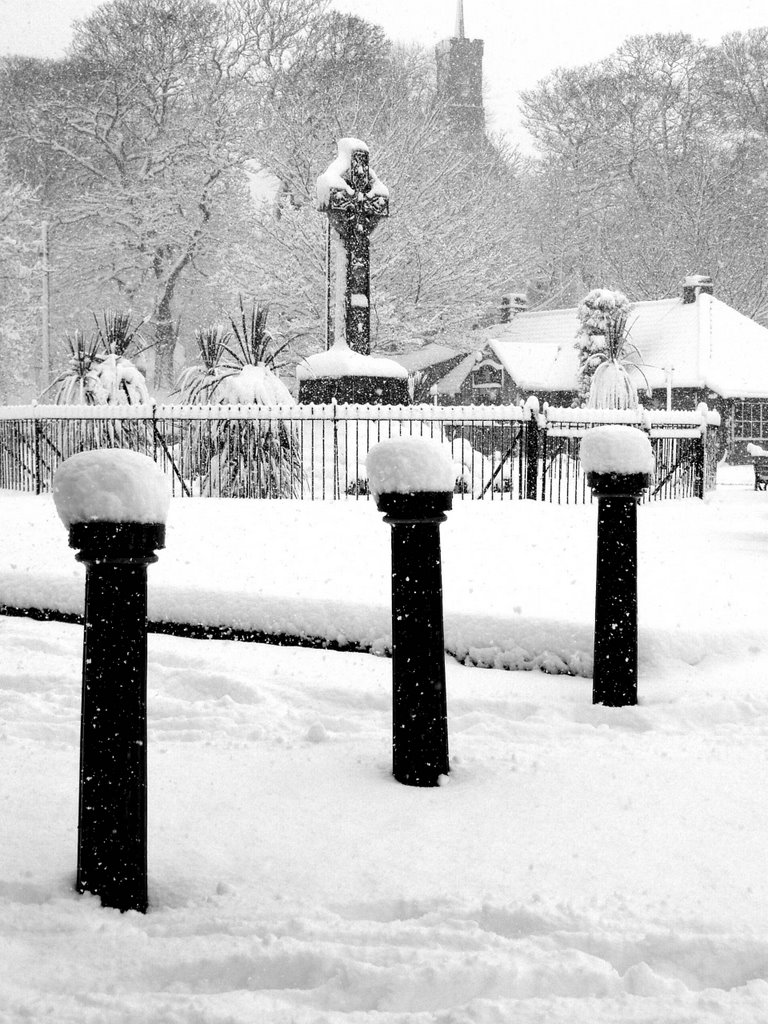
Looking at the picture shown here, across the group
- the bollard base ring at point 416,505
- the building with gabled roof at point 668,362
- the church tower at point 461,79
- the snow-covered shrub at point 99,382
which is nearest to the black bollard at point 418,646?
the bollard base ring at point 416,505

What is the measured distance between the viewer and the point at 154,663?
4.53 meters

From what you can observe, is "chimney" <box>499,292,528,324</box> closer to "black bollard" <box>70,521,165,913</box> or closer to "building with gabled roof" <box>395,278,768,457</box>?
"building with gabled roof" <box>395,278,768,457</box>

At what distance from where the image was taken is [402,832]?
2699mm

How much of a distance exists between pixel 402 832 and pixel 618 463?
5.34 feet

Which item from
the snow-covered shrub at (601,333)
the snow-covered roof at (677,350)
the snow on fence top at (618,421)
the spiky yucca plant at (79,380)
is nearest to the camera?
the snow on fence top at (618,421)

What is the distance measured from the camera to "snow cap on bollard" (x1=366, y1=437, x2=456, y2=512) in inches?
118

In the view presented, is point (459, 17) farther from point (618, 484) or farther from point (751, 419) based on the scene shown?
point (618, 484)

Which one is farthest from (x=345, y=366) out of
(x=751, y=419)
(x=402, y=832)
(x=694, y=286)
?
(x=694, y=286)

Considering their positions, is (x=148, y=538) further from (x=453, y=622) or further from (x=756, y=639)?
(x=756, y=639)

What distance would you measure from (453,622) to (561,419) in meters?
8.40

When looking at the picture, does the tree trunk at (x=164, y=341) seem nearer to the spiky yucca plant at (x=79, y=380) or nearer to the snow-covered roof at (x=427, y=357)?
the snow-covered roof at (x=427, y=357)

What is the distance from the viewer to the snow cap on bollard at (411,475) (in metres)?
3.00

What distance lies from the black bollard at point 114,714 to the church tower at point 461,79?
36088mm

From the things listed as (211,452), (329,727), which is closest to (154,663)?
(329,727)
